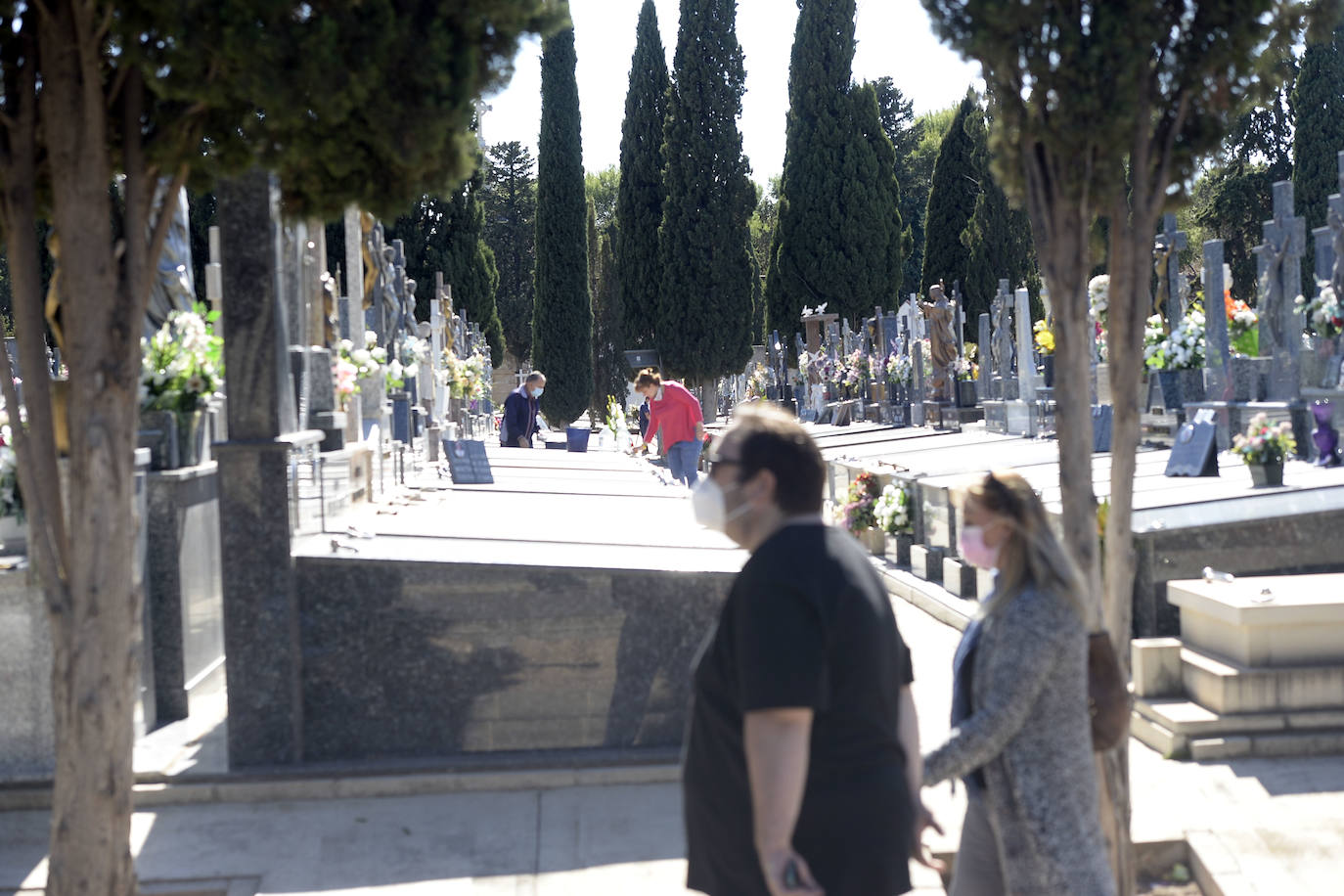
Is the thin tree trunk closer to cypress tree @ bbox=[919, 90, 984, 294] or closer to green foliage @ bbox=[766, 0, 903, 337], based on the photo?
green foliage @ bbox=[766, 0, 903, 337]

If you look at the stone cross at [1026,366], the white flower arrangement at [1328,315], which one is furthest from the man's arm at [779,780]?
the stone cross at [1026,366]

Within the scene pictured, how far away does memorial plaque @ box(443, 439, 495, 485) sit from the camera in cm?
1024

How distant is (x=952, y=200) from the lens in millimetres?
39062

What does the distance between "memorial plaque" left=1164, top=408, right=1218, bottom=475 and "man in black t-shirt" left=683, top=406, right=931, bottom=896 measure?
709 centimetres

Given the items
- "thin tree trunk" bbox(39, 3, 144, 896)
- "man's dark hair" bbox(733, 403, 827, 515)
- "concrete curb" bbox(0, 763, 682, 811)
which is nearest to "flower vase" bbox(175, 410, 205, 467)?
"concrete curb" bbox(0, 763, 682, 811)

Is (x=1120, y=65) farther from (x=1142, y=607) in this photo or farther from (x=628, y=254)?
(x=628, y=254)

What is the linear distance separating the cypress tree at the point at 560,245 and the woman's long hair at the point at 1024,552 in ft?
120

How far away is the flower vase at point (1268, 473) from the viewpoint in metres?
7.96

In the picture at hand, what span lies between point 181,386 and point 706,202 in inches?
1241

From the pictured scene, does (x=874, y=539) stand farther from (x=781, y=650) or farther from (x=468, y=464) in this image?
(x=781, y=650)

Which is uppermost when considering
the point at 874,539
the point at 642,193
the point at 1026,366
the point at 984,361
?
the point at 642,193

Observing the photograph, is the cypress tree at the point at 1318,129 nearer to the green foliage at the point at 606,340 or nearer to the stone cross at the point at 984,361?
the stone cross at the point at 984,361

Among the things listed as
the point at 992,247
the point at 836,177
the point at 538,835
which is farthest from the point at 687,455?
the point at 836,177

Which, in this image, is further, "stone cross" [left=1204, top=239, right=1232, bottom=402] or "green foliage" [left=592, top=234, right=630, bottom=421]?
"green foliage" [left=592, top=234, right=630, bottom=421]
